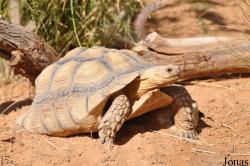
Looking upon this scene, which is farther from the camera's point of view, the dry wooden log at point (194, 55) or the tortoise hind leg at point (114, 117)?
the dry wooden log at point (194, 55)

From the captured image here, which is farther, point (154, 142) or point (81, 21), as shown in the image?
point (81, 21)

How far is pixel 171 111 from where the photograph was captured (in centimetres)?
471

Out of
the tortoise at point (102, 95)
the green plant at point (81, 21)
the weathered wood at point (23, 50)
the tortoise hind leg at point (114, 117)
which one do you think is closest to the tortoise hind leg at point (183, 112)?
the tortoise at point (102, 95)

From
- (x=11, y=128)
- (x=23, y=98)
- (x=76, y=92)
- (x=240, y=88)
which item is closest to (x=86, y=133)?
(x=76, y=92)

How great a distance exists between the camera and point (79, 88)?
4375 mm

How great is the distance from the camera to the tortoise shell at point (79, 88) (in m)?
4.25

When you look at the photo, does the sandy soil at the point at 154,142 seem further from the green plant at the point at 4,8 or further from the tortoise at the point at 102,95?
the green plant at the point at 4,8

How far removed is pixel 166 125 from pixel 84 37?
1919 millimetres

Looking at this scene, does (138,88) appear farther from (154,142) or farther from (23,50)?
(23,50)

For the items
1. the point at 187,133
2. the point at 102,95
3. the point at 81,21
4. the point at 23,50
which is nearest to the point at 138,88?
the point at 102,95

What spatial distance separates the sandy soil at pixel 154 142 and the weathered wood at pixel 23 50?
420 millimetres

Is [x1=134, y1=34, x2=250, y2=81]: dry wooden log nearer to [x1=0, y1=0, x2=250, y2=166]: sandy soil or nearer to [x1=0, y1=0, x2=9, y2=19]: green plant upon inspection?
[x1=0, y1=0, x2=250, y2=166]: sandy soil

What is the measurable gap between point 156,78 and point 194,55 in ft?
4.51

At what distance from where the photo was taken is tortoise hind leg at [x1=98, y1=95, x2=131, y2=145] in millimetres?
4184
